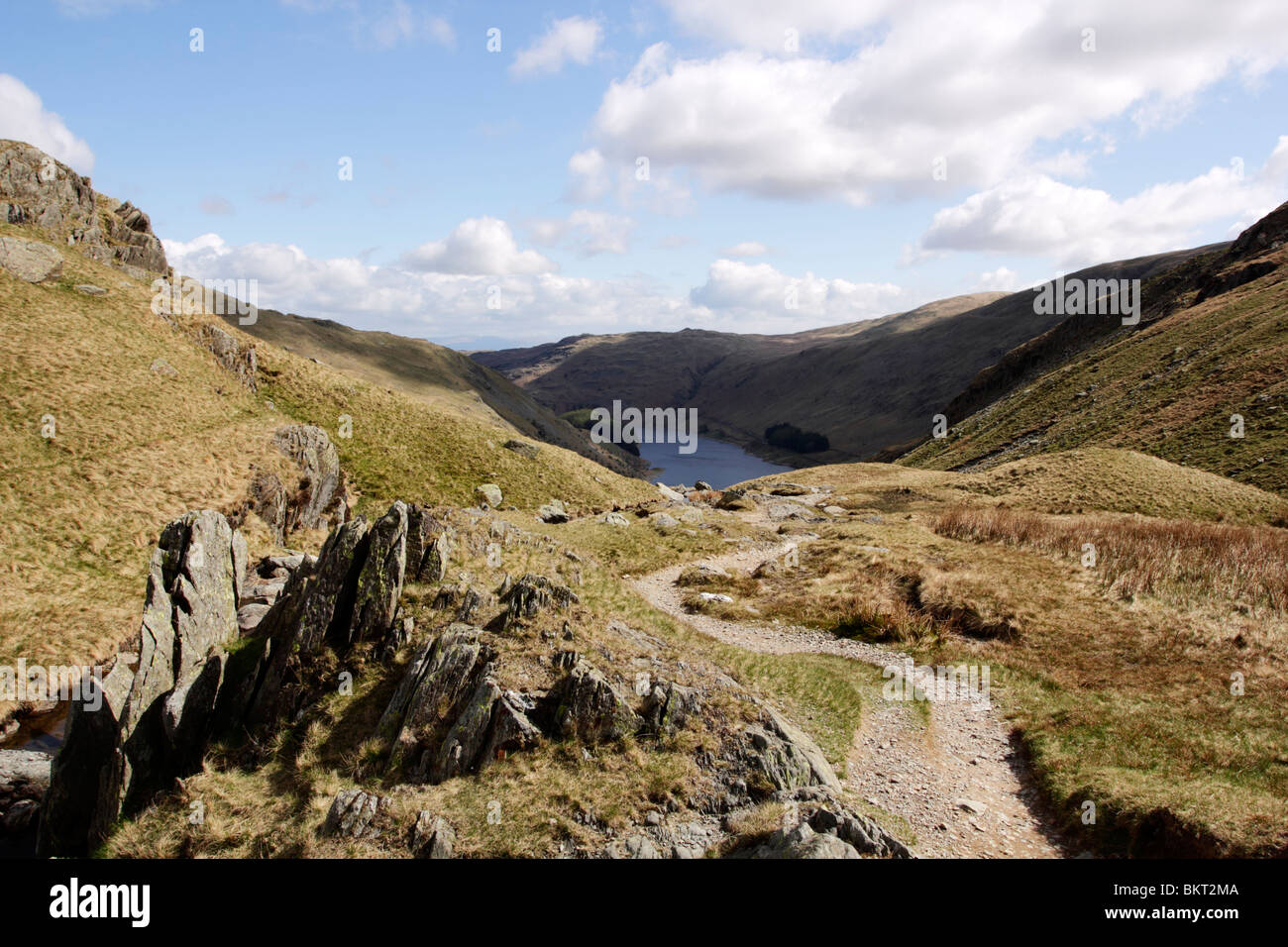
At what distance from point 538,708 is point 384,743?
12.8ft

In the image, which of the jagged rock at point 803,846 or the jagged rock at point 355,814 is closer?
the jagged rock at point 803,846

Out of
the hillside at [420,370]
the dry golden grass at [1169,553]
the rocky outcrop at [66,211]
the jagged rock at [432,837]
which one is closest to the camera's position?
the jagged rock at [432,837]

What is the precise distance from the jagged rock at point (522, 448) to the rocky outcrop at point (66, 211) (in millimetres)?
35062

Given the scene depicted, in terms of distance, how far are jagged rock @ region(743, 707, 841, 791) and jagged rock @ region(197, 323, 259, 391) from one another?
49.4 metres

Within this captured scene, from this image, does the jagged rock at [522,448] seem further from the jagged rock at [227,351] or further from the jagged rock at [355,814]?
the jagged rock at [355,814]

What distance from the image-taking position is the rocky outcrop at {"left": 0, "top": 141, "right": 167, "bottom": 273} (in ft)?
156

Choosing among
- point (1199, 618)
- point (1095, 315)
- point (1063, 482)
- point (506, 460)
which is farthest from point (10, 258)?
point (1095, 315)

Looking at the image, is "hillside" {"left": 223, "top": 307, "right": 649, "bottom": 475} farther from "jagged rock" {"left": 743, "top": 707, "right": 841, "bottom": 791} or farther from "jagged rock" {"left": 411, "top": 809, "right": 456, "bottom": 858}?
"jagged rock" {"left": 411, "top": 809, "right": 456, "bottom": 858}

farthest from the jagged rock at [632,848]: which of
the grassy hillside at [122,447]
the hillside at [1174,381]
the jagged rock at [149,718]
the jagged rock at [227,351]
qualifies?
the hillside at [1174,381]

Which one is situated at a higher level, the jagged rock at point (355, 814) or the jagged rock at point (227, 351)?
the jagged rock at point (227, 351)

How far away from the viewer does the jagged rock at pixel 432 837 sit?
38.3ft

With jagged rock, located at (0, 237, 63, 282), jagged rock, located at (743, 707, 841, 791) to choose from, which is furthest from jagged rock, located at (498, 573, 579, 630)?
jagged rock, located at (0, 237, 63, 282)
